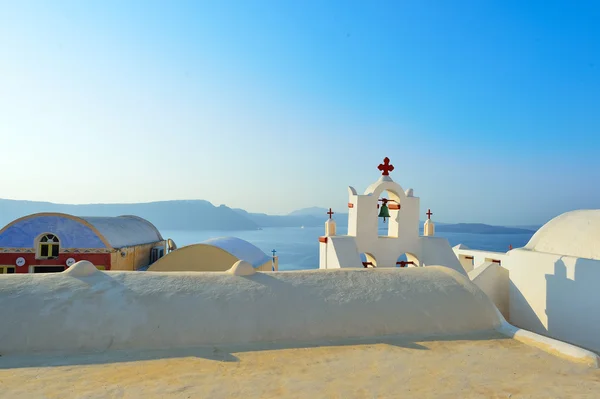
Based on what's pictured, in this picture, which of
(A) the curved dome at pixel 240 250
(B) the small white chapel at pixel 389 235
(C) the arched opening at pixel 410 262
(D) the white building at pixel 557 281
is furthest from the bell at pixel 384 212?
(A) the curved dome at pixel 240 250

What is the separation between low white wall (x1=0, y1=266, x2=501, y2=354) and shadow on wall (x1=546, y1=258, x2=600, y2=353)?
3731 mm

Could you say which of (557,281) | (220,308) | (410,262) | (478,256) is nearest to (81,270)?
(220,308)

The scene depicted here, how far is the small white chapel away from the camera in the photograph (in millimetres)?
11255

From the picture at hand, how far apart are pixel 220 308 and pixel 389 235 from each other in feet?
23.2

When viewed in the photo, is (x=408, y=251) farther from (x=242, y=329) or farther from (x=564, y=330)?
(x=242, y=329)

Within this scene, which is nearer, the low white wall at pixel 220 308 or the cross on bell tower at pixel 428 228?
the low white wall at pixel 220 308

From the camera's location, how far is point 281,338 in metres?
6.10

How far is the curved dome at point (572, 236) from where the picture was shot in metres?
9.84

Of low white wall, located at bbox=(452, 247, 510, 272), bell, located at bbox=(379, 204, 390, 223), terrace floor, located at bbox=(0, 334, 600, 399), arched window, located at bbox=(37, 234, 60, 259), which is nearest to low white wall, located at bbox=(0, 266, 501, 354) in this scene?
terrace floor, located at bbox=(0, 334, 600, 399)

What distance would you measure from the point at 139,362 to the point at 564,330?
10086mm

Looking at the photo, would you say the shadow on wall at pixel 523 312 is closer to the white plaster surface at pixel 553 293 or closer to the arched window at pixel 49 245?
the white plaster surface at pixel 553 293

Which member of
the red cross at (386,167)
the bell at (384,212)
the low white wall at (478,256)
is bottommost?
the low white wall at (478,256)

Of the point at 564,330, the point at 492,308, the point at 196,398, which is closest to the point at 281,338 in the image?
the point at 196,398

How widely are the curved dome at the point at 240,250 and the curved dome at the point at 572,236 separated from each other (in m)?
11.3
